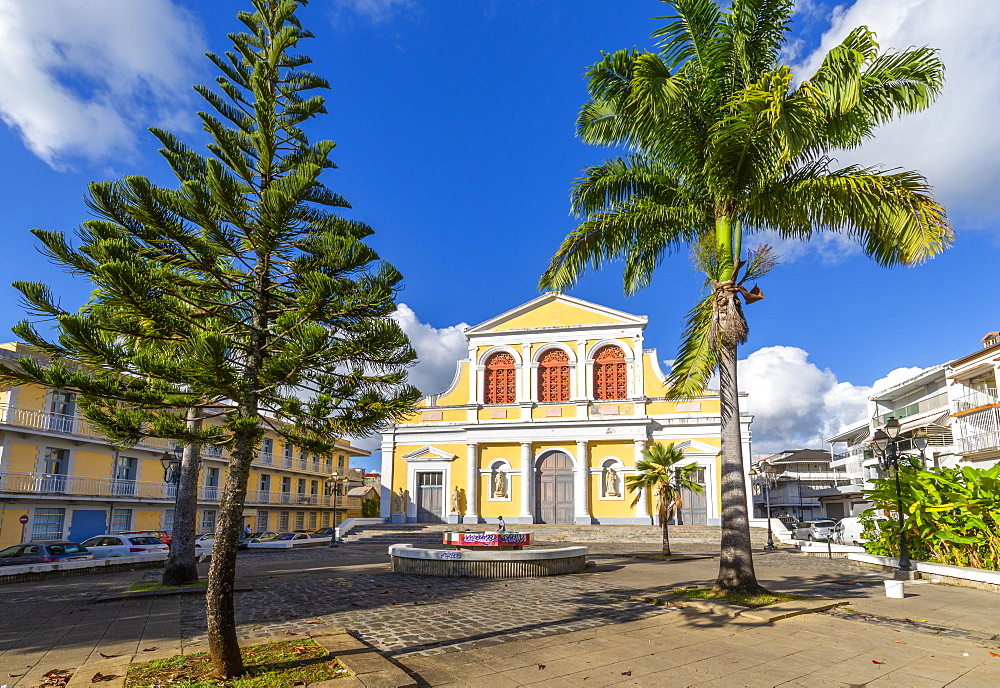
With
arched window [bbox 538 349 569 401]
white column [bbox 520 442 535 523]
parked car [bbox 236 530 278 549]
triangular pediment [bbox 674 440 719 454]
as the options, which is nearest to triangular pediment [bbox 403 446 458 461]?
white column [bbox 520 442 535 523]

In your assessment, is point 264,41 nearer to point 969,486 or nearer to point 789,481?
point 969,486

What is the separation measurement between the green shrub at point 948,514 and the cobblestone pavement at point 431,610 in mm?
7282

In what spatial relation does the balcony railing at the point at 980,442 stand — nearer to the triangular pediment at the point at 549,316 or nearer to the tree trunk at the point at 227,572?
the triangular pediment at the point at 549,316

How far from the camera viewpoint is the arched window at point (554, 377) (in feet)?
108

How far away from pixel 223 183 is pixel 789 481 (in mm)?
55315

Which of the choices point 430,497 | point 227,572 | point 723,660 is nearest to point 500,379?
point 430,497

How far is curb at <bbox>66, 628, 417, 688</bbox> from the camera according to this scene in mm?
5352

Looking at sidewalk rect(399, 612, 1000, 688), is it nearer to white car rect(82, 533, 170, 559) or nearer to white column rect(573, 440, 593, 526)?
white car rect(82, 533, 170, 559)

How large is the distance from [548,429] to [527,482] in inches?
115

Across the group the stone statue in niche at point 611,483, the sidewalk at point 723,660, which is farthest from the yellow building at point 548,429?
the sidewalk at point 723,660

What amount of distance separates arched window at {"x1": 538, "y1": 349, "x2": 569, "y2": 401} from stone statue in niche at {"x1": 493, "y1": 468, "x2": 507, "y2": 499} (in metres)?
4.57

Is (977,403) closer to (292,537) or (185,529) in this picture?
(185,529)

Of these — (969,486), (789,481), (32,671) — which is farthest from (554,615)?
(789,481)

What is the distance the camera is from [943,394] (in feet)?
97.2
